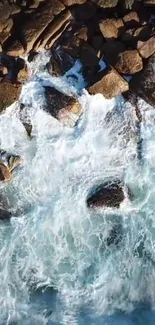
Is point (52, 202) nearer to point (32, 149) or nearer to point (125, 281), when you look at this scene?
point (32, 149)

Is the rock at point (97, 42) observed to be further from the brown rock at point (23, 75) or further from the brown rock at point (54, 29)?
→ the brown rock at point (23, 75)

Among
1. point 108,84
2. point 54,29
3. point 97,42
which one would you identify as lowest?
point 108,84

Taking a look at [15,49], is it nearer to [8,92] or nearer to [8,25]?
[8,25]

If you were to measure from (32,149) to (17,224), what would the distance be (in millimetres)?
2236

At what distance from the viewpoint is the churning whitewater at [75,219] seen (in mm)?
17594

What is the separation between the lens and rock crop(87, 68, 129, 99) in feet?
57.8

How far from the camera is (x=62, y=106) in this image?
1789cm

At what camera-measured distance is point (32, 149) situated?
60.0 feet

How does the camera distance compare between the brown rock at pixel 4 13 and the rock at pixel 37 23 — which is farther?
the brown rock at pixel 4 13

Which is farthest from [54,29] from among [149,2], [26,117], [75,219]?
[75,219]

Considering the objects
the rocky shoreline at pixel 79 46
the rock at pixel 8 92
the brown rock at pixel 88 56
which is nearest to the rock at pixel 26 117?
the rocky shoreline at pixel 79 46

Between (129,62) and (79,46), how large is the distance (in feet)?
5.14

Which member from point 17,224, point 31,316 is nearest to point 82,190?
point 17,224

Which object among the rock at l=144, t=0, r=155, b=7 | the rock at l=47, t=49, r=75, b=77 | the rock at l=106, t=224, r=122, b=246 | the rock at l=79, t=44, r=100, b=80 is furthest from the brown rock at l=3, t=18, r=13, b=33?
the rock at l=106, t=224, r=122, b=246
